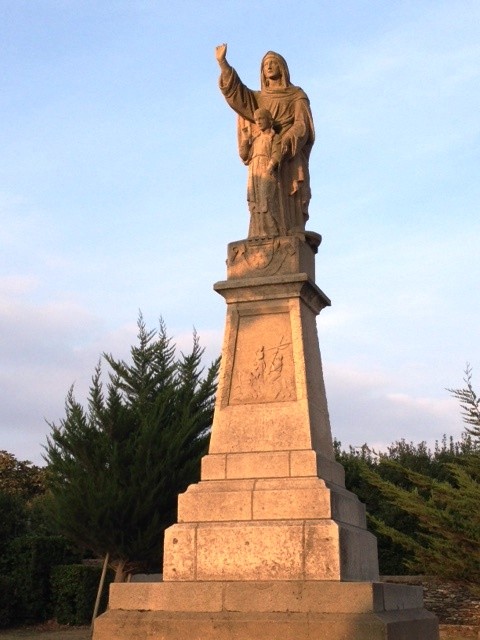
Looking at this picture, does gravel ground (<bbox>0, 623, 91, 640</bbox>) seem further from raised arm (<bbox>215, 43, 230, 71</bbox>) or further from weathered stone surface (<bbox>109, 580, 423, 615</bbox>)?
raised arm (<bbox>215, 43, 230, 71</bbox>)

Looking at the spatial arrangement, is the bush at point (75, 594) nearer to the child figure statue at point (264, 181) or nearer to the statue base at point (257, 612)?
the statue base at point (257, 612)

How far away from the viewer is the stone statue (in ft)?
30.7

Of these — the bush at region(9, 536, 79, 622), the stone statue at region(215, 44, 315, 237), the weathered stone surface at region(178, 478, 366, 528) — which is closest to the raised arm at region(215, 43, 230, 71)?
the stone statue at region(215, 44, 315, 237)

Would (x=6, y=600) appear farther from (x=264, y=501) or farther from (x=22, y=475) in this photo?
(x=22, y=475)

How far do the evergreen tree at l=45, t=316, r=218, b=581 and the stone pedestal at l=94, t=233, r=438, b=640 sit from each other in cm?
795

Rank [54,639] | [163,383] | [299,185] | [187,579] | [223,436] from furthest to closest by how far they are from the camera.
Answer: [163,383] → [54,639] → [299,185] → [223,436] → [187,579]

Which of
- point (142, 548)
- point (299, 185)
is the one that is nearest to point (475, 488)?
point (142, 548)

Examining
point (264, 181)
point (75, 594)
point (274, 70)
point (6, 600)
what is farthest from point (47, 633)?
point (274, 70)

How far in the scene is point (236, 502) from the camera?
309 inches

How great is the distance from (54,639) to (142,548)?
7.96ft

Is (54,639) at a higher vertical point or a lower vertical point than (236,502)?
lower

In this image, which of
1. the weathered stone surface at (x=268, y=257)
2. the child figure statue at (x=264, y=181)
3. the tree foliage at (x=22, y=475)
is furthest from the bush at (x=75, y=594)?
the tree foliage at (x=22, y=475)

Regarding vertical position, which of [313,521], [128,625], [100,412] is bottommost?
[128,625]

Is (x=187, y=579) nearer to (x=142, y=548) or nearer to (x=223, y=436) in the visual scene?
(x=223, y=436)
